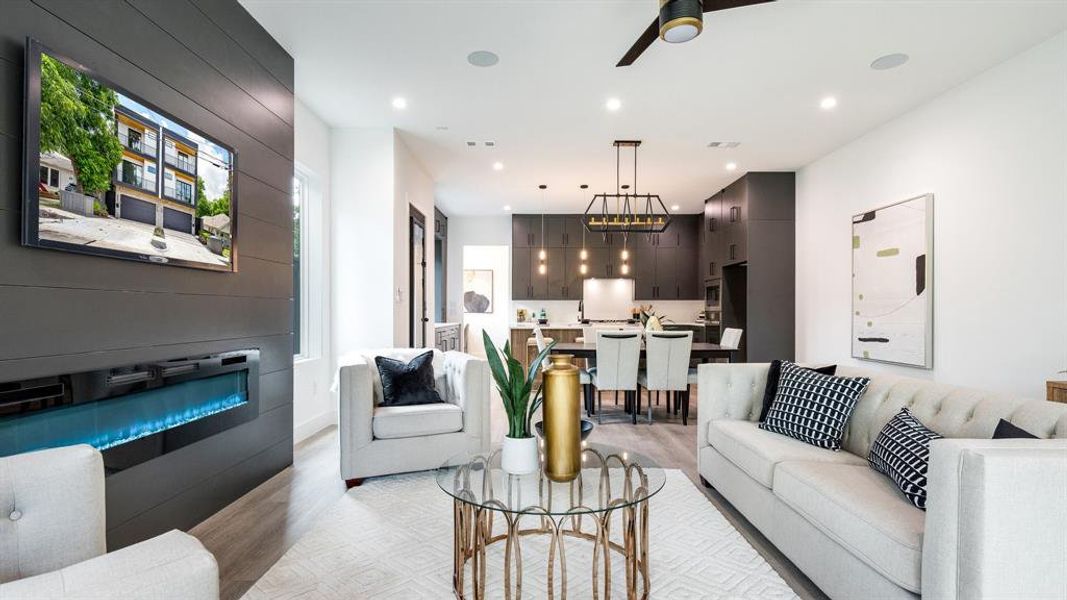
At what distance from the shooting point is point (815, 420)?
8.39ft

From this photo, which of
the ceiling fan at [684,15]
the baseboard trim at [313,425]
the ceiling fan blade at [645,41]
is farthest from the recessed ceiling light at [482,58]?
the baseboard trim at [313,425]

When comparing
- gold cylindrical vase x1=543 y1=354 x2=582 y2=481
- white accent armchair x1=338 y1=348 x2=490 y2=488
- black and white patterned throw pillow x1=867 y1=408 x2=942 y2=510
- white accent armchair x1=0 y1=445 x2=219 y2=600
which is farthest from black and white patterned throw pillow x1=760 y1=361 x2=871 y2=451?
white accent armchair x1=0 y1=445 x2=219 y2=600

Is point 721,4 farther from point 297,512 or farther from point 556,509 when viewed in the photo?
point 297,512

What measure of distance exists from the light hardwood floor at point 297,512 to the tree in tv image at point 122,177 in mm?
1352

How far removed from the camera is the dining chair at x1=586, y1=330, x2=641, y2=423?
4930mm

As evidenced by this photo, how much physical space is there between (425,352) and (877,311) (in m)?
4.27

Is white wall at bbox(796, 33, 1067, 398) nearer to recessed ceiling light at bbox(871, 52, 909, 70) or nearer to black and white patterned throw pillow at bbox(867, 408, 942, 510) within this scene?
recessed ceiling light at bbox(871, 52, 909, 70)

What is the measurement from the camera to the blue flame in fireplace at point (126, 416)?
1749 mm

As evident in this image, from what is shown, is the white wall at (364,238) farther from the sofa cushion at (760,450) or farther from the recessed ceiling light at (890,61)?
the recessed ceiling light at (890,61)

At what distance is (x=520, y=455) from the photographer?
2.03 meters

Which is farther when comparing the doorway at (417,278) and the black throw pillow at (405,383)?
the doorway at (417,278)

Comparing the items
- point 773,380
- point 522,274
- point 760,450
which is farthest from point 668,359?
point 522,274

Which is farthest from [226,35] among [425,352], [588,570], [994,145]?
[994,145]

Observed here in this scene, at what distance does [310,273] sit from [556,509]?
3856 mm
